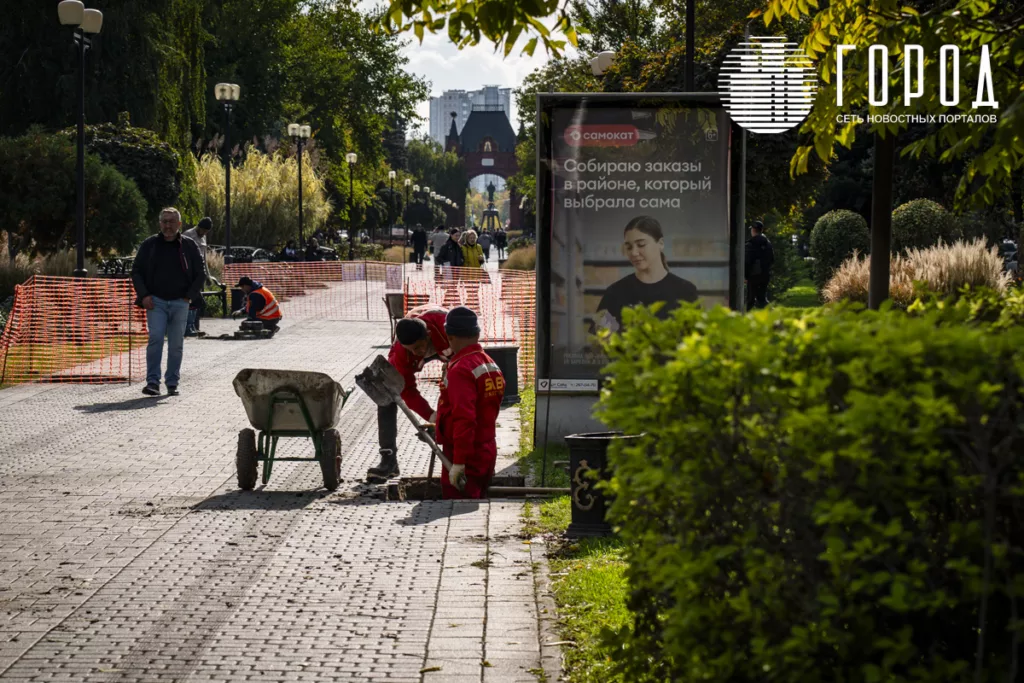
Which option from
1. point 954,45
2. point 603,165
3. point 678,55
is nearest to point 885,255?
point 954,45

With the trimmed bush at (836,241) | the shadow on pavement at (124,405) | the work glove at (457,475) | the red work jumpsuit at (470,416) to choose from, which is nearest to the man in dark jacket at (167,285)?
the shadow on pavement at (124,405)

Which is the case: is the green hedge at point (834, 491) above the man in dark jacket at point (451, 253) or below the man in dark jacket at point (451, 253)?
below

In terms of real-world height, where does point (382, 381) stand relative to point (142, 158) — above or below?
below

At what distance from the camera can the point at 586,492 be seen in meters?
7.52

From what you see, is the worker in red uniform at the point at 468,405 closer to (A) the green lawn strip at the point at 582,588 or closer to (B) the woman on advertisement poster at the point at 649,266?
(A) the green lawn strip at the point at 582,588

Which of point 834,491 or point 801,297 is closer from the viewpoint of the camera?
point 834,491

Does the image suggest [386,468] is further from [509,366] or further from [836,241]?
[836,241]

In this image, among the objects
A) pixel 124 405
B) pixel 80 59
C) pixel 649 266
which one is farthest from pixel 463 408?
pixel 80 59

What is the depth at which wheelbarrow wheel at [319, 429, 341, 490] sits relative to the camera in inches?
375

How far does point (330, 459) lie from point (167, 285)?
6451 millimetres

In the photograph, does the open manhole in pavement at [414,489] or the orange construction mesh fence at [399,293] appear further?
the orange construction mesh fence at [399,293]

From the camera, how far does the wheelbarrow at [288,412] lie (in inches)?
370

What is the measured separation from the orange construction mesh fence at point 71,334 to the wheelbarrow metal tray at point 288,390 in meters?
7.31

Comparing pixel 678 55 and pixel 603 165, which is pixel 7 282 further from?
pixel 603 165
